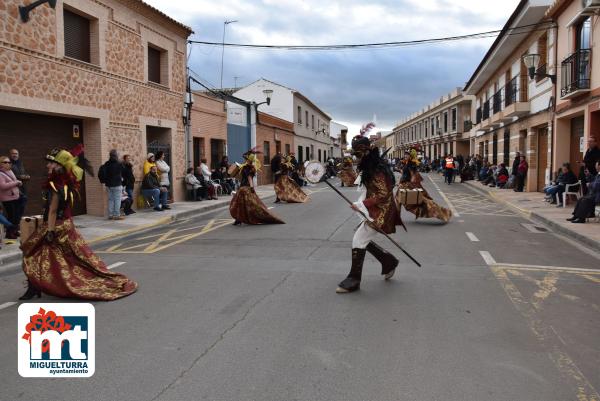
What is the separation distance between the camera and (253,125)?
26500 mm

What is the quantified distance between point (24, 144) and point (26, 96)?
1203 mm

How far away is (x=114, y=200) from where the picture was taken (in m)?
12.5

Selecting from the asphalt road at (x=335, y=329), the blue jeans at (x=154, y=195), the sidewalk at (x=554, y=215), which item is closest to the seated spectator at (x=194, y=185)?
the blue jeans at (x=154, y=195)

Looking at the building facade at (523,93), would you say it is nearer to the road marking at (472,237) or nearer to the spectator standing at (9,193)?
the road marking at (472,237)

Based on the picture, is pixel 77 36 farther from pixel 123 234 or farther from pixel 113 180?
pixel 123 234

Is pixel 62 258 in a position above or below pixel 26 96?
below

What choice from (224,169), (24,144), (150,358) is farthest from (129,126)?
(150,358)

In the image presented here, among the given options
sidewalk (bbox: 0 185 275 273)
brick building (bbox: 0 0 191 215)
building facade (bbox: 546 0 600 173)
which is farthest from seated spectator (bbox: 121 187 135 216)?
building facade (bbox: 546 0 600 173)

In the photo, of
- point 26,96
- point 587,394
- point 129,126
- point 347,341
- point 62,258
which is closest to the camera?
point 587,394

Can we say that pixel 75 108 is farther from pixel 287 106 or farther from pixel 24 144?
pixel 287 106

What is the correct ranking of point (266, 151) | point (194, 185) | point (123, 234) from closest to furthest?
point (123, 234)
point (194, 185)
point (266, 151)

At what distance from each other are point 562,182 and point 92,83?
13.2 m

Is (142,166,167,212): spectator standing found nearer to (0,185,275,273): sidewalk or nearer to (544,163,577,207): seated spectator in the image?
(0,185,275,273): sidewalk

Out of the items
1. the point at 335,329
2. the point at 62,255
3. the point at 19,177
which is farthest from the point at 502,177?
the point at 62,255
